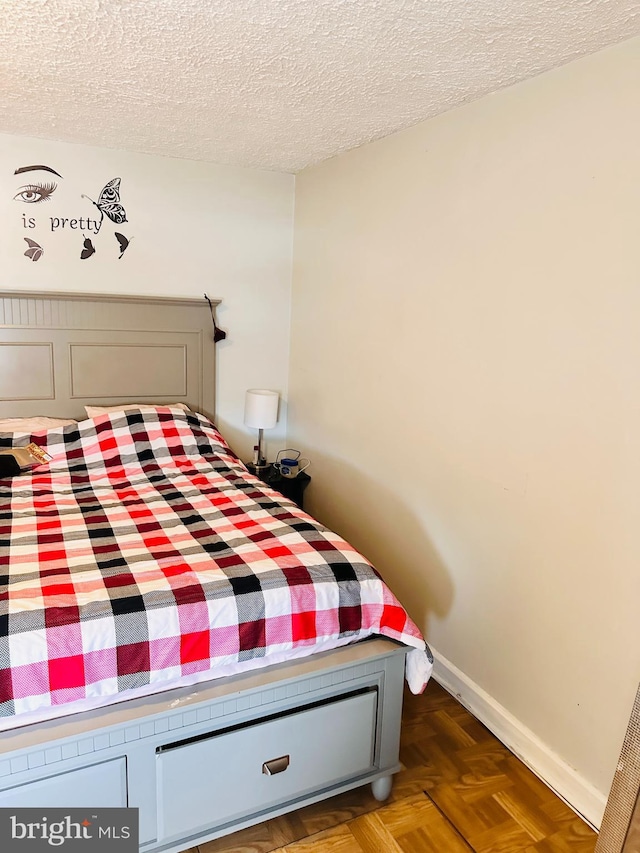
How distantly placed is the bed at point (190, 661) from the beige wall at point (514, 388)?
49 cm

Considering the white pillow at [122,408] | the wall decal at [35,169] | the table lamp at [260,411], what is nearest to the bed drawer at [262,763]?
the table lamp at [260,411]

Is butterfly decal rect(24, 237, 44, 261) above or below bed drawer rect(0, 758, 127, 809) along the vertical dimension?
above

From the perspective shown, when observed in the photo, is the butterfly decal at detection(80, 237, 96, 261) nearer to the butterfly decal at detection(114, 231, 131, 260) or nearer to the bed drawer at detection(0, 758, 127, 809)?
the butterfly decal at detection(114, 231, 131, 260)

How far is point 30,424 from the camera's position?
303 cm

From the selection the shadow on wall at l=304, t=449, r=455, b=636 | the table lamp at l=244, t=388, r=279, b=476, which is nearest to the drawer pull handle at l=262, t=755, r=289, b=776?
the shadow on wall at l=304, t=449, r=455, b=636

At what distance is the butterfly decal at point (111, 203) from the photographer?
3.12m

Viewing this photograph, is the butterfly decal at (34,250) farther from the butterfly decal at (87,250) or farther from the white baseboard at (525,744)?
the white baseboard at (525,744)

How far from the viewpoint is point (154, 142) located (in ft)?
9.66

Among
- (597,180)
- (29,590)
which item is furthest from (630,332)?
(29,590)

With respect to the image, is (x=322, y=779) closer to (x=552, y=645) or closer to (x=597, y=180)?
(x=552, y=645)

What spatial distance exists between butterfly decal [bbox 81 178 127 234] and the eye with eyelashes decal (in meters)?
0.16

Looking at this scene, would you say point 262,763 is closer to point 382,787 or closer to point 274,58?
point 382,787

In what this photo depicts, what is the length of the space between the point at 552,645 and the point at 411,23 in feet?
6.18

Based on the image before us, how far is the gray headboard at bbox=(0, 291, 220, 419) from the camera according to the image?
120 inches
